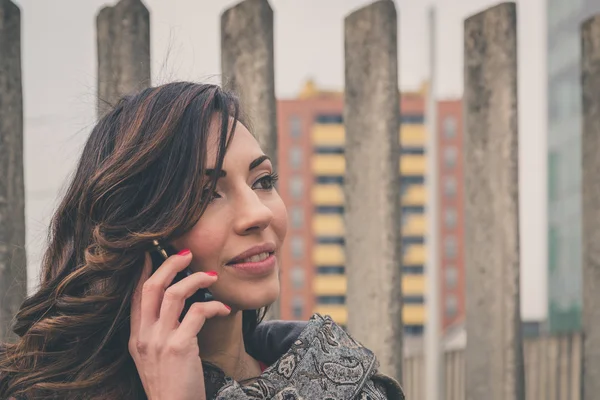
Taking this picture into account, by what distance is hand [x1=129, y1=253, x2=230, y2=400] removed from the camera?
2.06 meters

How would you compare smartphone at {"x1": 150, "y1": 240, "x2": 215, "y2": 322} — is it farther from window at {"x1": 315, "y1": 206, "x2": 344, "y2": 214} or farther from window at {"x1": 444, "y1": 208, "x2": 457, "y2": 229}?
window at {"x1": 444, "y1": 208, "x2": 457, "y2": 229}

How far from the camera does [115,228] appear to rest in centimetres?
220

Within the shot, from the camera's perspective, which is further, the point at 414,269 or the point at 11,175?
the point at 414,269

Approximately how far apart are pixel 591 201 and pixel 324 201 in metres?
83.7

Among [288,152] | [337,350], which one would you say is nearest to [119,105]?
[337,350]

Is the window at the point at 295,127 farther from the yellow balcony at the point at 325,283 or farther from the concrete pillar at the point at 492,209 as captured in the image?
the concrete pillar at the point at 492,209

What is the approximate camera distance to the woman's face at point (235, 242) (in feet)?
7.11

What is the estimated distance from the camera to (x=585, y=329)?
9.85 feet

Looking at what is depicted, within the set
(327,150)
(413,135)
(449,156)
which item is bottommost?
(449,156)

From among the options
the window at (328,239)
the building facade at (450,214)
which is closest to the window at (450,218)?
the building facade at (450,214)

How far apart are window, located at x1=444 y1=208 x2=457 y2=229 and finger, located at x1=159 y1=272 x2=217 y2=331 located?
8623 cm

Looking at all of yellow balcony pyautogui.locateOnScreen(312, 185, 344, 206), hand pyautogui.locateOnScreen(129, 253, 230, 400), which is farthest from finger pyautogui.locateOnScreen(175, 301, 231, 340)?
yellow balcony pyautogui.locateOnScreen(312, 185, 344, 206)

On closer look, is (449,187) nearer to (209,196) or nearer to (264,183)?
(264,183)

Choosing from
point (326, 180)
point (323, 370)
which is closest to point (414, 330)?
point (326, 180)
